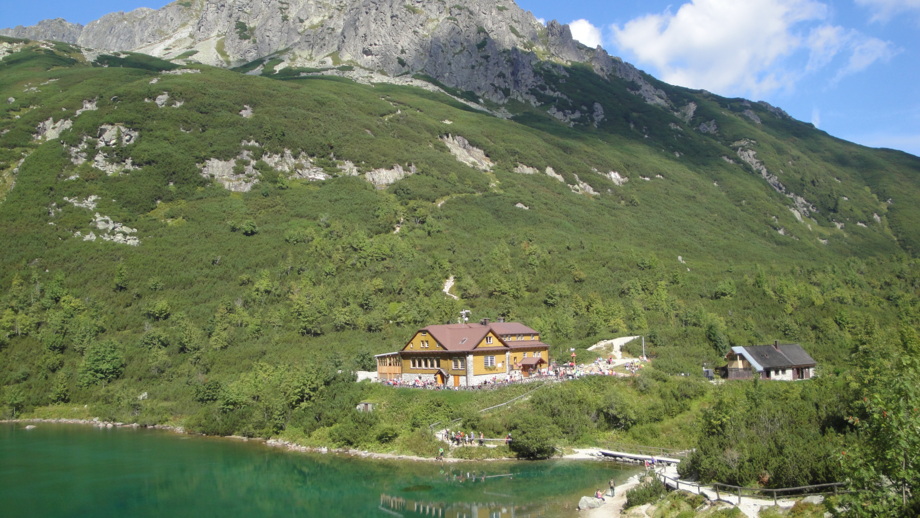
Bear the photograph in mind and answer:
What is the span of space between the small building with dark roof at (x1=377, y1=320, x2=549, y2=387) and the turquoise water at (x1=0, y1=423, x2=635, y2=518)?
1272 cm

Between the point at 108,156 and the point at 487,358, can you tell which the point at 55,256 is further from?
the point at 487,358

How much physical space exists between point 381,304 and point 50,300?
128 ft

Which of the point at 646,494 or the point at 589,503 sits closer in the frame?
the point at 646,494

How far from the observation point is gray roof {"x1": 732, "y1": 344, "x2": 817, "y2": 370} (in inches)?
2312

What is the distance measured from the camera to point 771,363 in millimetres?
59250

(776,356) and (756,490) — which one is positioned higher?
(776,356)

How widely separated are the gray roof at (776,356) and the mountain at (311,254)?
16.2 ft

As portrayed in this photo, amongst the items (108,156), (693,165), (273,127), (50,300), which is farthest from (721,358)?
(693,165)

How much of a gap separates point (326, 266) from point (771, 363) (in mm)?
53333

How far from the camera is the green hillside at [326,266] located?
2361 inches

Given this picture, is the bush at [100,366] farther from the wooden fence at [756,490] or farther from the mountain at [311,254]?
the wooden fence at [756,490]

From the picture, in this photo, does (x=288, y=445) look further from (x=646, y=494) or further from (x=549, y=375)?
(x=646, y=494)

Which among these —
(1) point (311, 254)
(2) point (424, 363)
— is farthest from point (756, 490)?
(1) point (311, 254)

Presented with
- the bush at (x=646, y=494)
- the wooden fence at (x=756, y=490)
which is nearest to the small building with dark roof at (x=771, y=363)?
the wooden fence at (x=756, y=490)
